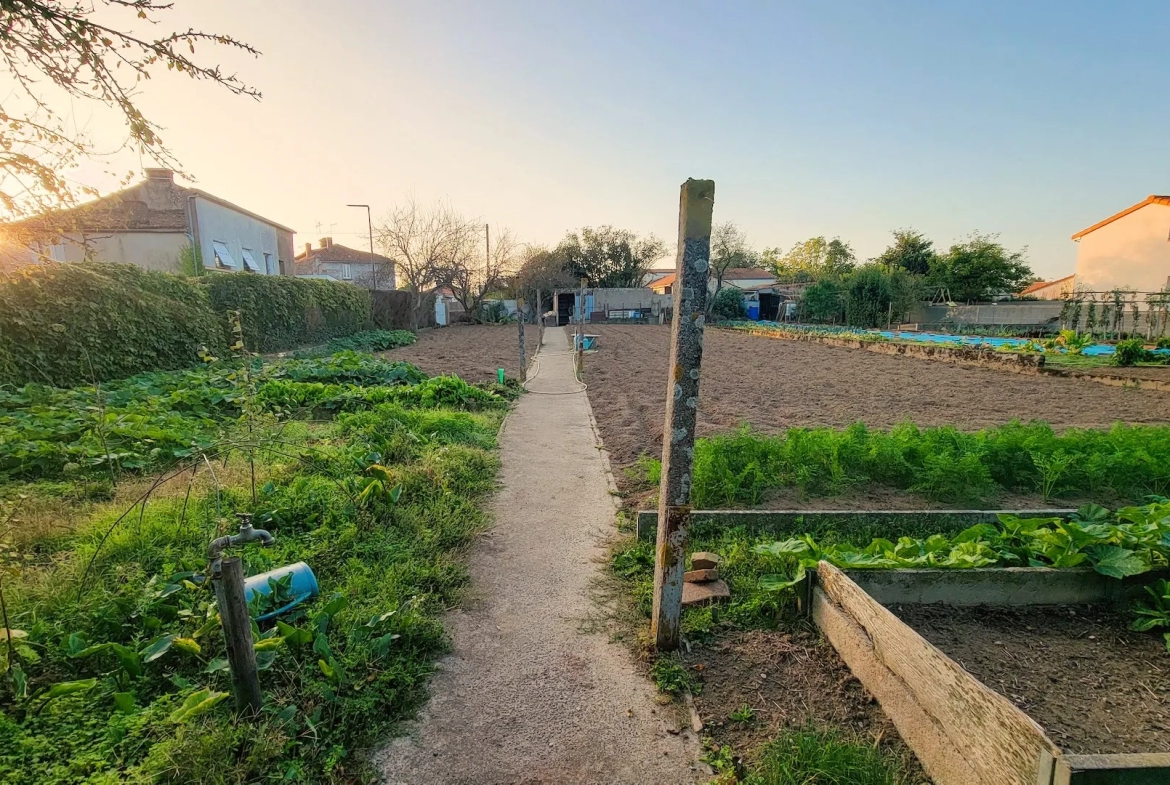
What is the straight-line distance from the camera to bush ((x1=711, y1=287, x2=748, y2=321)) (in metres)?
41.4

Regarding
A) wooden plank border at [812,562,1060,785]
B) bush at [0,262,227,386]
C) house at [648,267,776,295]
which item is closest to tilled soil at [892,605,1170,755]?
wooden plank border at [812,562,1060,785]

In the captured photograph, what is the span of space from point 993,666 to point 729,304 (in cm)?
4126

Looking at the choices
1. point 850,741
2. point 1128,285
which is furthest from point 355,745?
point 1128,285

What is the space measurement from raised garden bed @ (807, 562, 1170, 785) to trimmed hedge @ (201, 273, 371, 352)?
12804mm

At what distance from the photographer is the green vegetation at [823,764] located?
197cm

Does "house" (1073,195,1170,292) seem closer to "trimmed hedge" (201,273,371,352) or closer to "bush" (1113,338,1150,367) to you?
"bush" (1113,338,1150,367)

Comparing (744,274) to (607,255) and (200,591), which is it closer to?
(607,255)

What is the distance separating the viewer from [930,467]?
4777 mm

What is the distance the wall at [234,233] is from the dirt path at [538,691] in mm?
20942

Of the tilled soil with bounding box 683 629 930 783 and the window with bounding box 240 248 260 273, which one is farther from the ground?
the window with bounding box 240 248 260 273

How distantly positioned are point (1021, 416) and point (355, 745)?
10.1 meters

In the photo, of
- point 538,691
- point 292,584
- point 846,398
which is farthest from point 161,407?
point 846,398

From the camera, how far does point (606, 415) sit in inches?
348

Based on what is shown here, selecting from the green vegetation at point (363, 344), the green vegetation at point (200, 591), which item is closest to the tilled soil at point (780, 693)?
the green vegetation at point (200, 591)
